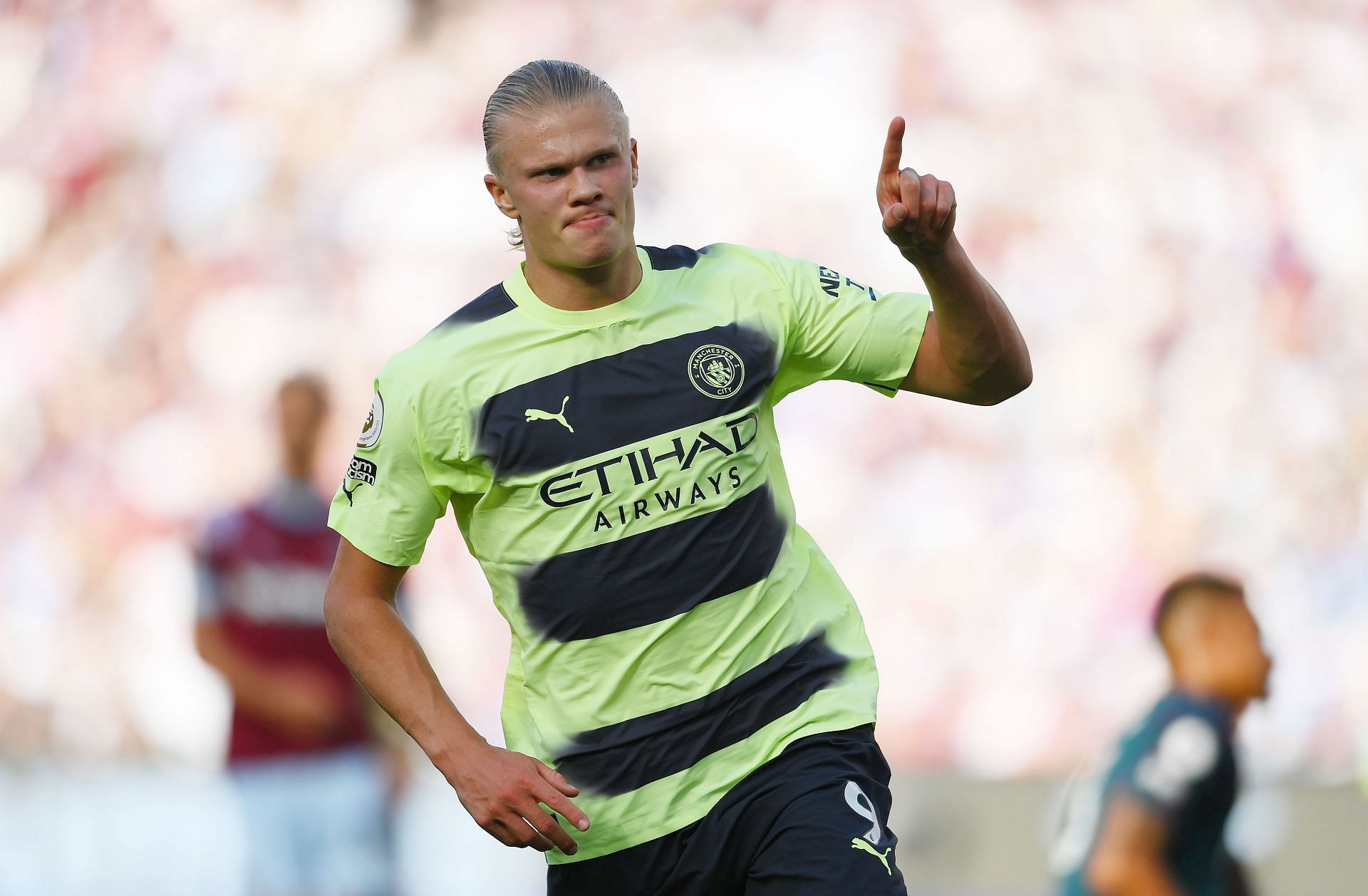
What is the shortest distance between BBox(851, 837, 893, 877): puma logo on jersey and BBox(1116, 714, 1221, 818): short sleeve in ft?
4.42

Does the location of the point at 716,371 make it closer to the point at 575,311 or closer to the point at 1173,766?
the point at 575,311

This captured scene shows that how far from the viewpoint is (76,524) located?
230 inches

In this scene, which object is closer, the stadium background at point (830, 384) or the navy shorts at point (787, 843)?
the navy shorts at point (787, 843)

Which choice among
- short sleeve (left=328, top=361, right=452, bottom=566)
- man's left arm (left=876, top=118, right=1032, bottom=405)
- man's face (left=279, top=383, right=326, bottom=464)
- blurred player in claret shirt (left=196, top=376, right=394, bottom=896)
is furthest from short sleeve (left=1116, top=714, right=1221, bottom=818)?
man's face (left=279, top=383, right=326, bottom=464)

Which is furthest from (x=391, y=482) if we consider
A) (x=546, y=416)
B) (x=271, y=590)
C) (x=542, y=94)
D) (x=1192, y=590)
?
(x=1192, y=590)

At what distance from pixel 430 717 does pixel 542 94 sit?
0.98m

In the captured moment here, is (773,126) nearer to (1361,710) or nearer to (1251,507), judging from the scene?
(1251,507)

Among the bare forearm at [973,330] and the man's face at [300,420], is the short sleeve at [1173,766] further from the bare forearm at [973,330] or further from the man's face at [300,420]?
the man's face at [300,420]

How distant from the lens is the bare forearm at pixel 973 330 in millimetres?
2316

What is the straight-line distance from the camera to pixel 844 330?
2.56 m

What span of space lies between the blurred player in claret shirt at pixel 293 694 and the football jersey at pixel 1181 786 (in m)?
2.58

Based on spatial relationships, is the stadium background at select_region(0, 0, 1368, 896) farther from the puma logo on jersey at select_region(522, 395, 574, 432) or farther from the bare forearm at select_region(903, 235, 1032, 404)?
the puma logo on jersey at select_region(522, 395, 574, 432)

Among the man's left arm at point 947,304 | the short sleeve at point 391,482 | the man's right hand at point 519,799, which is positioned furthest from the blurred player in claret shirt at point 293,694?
the man's left arm at point 947,304

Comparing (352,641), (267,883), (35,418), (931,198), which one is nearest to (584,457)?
(352,641)
